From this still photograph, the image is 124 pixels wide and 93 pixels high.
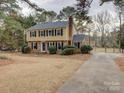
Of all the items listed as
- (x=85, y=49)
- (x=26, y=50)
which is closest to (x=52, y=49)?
(x=26, y=50)

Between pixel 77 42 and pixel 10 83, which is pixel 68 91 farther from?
pixel 77 42

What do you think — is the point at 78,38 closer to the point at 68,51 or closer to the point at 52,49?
the point at 52,49

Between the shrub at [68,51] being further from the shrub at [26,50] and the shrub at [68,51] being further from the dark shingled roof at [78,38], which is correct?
the shrub at [26,50]

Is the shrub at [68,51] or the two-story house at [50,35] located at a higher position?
the two-story house at [50,35]

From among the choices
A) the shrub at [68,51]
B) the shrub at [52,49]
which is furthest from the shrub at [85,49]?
the shrub at [52,49]

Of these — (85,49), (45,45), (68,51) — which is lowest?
(68,51)

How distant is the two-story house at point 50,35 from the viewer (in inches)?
1843

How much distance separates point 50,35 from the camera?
48406mm

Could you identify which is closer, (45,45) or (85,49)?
(85,49)

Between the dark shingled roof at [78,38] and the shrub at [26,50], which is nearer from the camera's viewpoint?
the shrub at [26,50]

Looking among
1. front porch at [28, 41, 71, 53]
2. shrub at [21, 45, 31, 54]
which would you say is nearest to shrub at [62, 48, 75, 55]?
front porch at [28, 41, 71, 53]

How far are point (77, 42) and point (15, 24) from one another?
744 inches

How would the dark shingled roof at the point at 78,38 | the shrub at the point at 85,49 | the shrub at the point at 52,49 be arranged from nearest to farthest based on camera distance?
1. the shrub at the point at 85,49
2. the shrub at the point at 52,49
3. the dark shingled roof at the point at 78,38

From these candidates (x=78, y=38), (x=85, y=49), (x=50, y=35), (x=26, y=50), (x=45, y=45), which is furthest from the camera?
→ (x=45, y=45)
